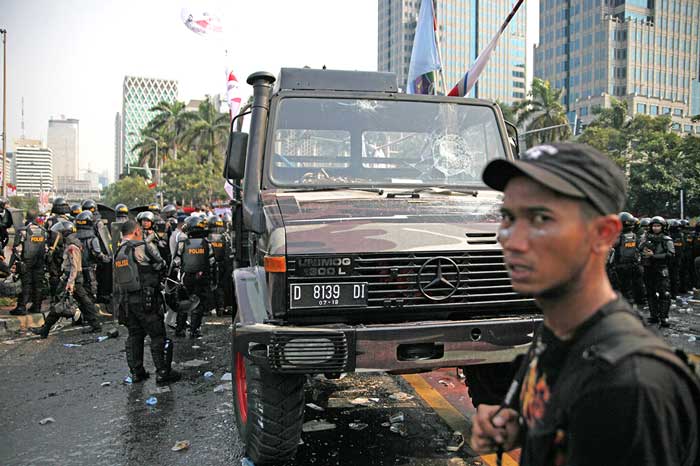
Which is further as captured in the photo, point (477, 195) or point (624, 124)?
point (624, 124)

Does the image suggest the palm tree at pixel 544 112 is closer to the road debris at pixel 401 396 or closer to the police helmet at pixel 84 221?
the police helmet at pixel 84 221

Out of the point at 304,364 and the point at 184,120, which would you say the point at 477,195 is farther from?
the point at 184,120

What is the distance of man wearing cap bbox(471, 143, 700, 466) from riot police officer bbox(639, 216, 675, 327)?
9.29 metres

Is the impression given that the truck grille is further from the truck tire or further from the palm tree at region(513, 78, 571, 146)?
the palm tree at region(513, 78, 571, 146)

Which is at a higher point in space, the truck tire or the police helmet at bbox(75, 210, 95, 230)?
the police helmet at bbox(75, 210, 95, 230)

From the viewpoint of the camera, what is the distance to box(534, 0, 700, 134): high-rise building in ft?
322

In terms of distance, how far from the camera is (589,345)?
1.23 metres

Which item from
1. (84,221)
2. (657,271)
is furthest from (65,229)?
(657,271)

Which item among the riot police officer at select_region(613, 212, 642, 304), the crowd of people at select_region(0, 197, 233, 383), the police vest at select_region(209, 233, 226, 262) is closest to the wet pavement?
the crowd of people at select_region(0, 197, 233, 383)

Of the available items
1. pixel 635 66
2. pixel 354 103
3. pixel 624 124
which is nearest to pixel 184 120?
pixel 624 124

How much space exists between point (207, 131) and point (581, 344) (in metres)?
59.8

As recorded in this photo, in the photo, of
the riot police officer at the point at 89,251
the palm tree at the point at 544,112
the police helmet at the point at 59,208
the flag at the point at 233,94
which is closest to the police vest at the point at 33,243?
the riot police officer at the point at 89,251

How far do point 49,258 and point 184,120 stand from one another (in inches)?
2166

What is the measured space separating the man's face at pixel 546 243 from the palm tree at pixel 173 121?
63518 millimetres
